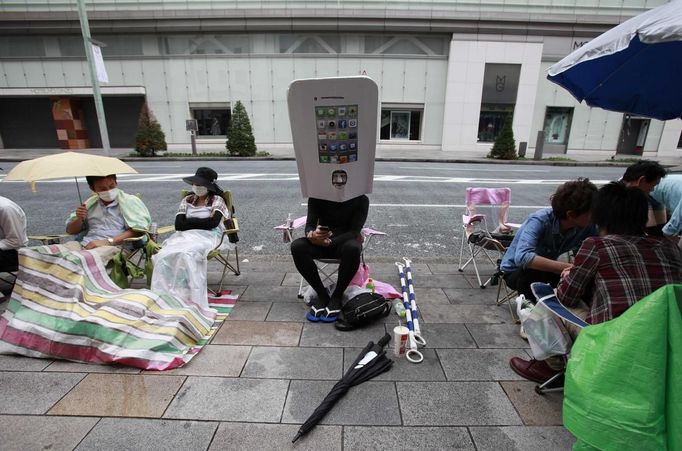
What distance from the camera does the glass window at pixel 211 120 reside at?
69.4ft

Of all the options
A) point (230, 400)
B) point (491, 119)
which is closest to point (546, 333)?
point (230, 400)

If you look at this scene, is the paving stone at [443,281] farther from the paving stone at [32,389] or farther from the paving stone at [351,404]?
the paving stone at [32,389]

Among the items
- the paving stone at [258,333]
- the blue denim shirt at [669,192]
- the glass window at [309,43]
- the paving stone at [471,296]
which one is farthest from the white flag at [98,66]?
the blue denim shirt at [669,192]

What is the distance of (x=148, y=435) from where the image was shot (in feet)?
6.30

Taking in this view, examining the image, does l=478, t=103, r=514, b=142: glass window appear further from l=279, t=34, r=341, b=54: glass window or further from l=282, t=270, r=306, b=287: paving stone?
l=282, t=270, r=306, b=287: paving stone

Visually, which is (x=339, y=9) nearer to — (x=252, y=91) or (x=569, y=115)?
(x=252, y=91)

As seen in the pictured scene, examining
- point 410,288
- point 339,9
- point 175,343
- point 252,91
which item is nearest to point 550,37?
point 339,9

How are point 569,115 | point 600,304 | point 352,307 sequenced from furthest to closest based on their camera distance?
point 569,115 < point 352,307 < point 600,304

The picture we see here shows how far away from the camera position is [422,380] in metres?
2.38

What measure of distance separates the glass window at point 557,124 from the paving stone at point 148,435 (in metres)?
24.7

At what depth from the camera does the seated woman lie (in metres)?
3.15

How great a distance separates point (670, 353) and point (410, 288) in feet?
6.38

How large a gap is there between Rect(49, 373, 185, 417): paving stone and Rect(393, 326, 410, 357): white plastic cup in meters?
1.52

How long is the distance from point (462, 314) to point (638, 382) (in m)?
1.92
